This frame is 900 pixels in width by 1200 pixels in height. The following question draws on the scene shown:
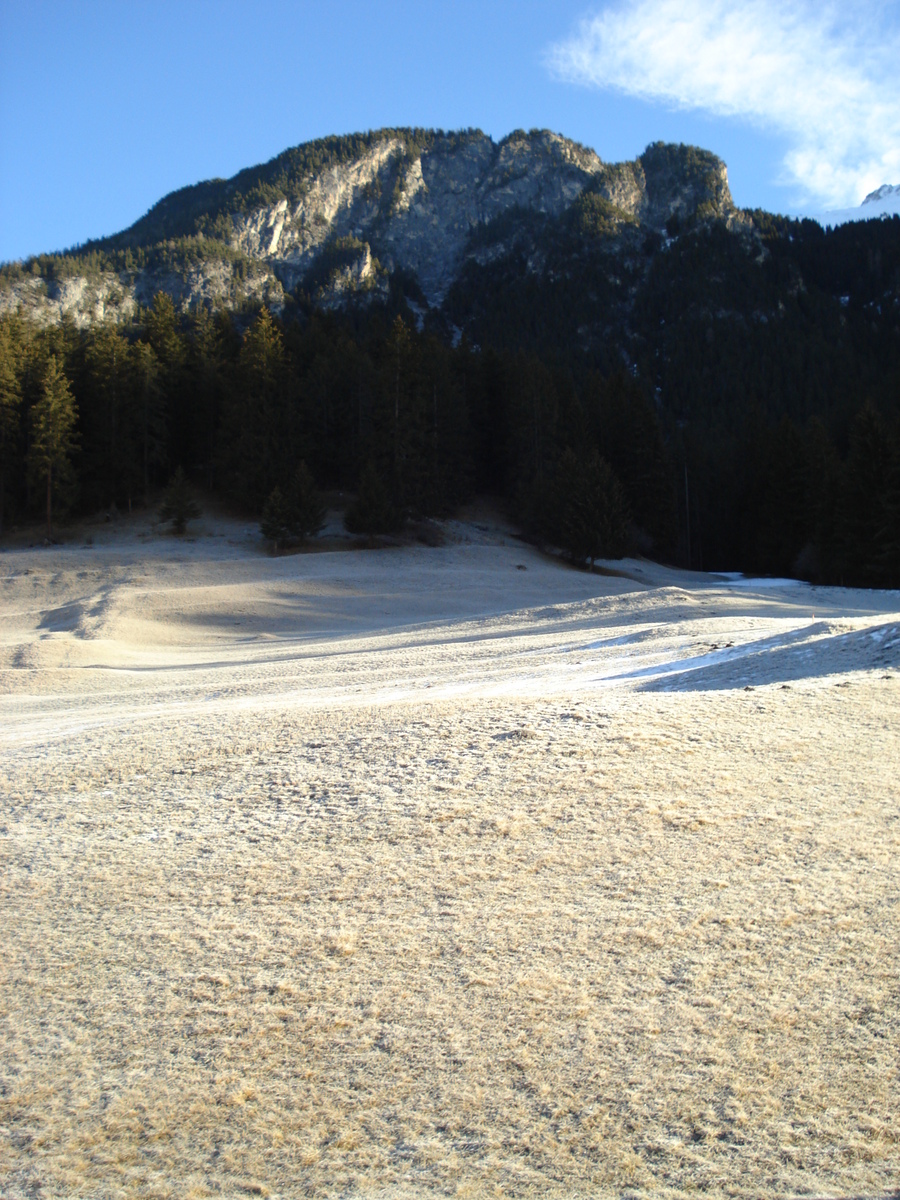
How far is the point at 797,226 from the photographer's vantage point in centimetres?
14788

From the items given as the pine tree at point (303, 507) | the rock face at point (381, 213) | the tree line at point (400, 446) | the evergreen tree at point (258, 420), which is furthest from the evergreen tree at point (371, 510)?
the rock face at point (381, 213)

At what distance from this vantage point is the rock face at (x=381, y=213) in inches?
5615

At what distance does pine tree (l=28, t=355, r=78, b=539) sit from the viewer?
4044 cm

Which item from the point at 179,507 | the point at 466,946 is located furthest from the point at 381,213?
the point at 466,946

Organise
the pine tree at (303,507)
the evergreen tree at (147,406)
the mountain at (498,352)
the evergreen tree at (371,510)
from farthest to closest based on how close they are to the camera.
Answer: the evergreen tree at (147,406), the mountain at (498,352), the evergreen tree at (371,510), the pine tree at (303,507)

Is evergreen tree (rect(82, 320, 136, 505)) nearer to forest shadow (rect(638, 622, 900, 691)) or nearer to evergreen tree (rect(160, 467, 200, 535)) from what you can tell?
evergreen tree (rect(160, 467, 200, 535))

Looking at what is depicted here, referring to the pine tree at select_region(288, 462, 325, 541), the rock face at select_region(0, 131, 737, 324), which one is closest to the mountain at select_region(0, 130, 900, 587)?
the pine tree at select_region(288, 462, 325, 541)

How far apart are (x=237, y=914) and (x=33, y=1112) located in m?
1.27

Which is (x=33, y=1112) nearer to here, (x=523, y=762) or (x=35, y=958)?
(x=35, y=958)

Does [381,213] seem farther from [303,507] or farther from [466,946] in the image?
[466,946]

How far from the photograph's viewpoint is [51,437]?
40656mm

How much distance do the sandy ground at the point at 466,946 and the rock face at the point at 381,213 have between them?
142 metres

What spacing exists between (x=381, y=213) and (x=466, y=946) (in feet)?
661

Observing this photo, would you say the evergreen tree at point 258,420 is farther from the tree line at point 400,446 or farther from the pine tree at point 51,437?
the pine tree at point 51,437
